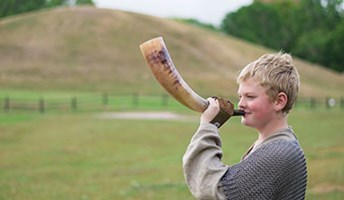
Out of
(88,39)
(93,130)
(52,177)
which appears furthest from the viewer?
(88,39)

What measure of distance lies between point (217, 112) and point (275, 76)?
0.28m

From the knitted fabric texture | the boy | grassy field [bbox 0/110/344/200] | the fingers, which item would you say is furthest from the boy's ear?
grassy field [bbox 0/110/344/200]

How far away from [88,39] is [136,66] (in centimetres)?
789

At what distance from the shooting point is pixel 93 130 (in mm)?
25516

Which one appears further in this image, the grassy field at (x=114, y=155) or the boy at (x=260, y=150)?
the grassy field at (x=114, y=155)

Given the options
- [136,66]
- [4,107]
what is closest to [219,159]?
[4,107]

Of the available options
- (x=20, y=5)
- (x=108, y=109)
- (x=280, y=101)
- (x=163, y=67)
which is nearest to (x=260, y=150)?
(x=280, y=101)

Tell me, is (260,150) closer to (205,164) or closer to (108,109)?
(205,164)

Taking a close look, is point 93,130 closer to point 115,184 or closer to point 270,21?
point 115,184

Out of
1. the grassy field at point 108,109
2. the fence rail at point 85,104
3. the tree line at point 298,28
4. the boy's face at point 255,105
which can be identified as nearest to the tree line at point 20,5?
the grassy field at point 108,109

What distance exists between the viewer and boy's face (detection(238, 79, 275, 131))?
8.86ft

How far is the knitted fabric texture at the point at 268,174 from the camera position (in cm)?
258

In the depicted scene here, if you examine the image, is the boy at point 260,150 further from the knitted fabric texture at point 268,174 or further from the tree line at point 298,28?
the tree line at point 298,28

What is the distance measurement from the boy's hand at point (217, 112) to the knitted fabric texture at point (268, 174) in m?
0.20
